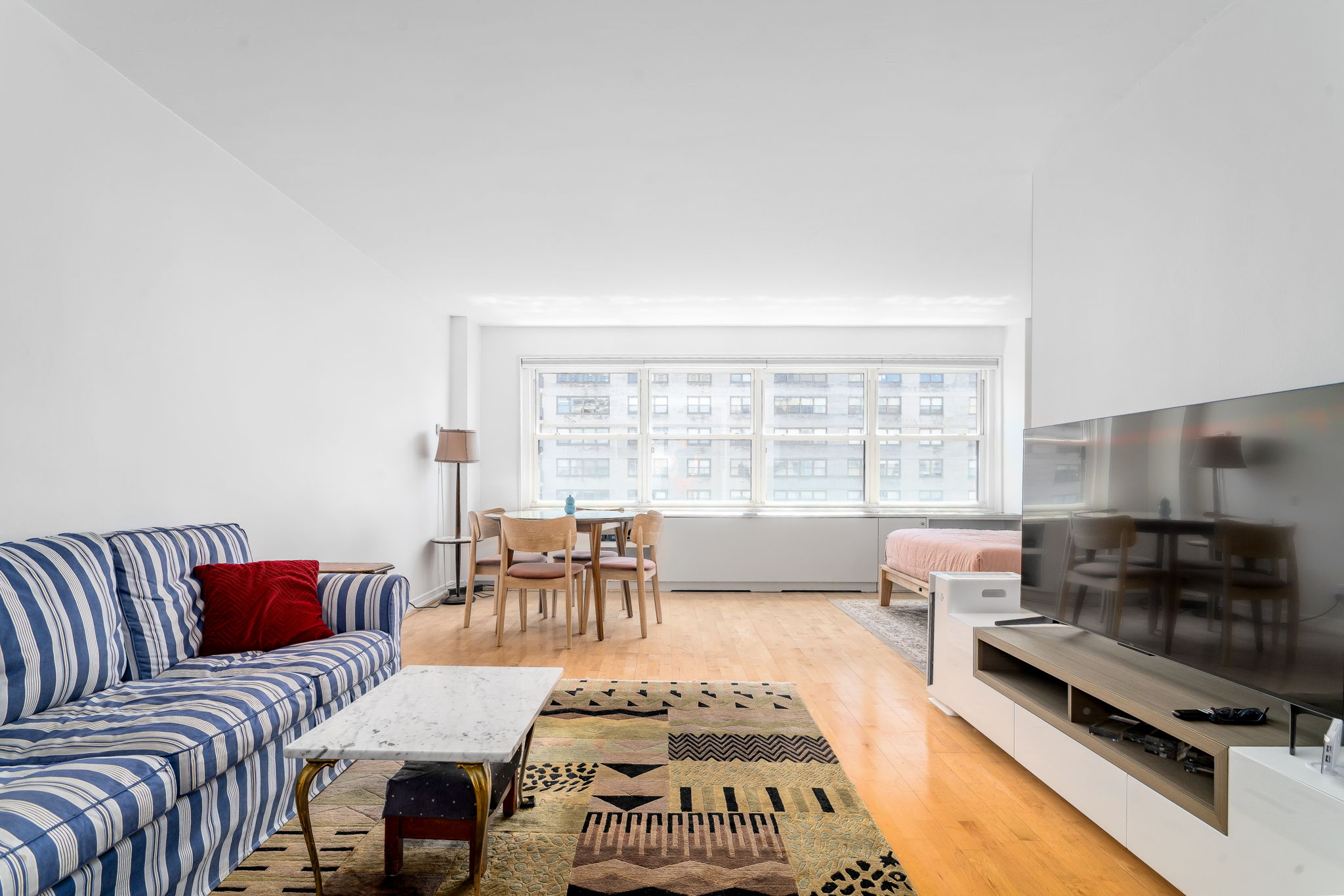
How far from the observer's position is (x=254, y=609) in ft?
9.23

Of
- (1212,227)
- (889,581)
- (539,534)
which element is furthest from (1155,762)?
(889,581)

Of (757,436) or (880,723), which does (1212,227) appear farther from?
(757,436)

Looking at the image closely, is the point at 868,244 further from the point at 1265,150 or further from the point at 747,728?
the point at 747,728

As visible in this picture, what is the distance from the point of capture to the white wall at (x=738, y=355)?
692cm

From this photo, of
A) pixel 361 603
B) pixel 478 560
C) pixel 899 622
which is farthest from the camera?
pixel 478 560

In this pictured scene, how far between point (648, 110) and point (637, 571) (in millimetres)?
3169

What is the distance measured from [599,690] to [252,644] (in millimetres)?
1657

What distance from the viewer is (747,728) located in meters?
3.22

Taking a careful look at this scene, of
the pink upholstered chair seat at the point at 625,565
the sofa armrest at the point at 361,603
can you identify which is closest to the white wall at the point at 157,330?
the sofa armrest at the point at 361,603

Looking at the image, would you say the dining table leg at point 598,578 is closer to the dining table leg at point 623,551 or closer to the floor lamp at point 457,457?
the dining table leg at point 623,551

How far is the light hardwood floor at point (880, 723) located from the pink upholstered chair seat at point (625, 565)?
45 cm

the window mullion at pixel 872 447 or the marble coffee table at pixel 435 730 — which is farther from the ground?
the window mullion at pixel 872 447

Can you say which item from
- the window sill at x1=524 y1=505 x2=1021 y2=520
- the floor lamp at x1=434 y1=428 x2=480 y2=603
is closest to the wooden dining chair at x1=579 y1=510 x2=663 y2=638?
the window sill at x1=524 y1=505 x2=1021 y2=520

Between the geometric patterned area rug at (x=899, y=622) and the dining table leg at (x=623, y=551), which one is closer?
the geometric patterned area rug at (x=899, y=622)
